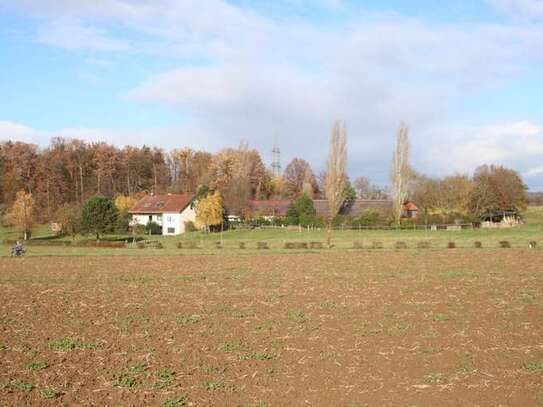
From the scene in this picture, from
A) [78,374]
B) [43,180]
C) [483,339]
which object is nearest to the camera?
[78,374]

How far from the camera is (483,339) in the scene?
527 inches

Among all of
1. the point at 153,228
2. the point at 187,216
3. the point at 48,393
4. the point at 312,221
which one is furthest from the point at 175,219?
the point at 48,393

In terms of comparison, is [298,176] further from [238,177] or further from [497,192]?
[497,192]

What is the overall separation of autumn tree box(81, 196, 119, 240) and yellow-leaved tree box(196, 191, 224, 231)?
45.7 ft

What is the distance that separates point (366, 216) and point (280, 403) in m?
71.2

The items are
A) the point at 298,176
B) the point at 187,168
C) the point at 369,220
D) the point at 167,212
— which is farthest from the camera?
the point at 298,176

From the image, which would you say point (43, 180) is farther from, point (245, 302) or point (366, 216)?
point (245, 302)

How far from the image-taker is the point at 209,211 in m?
78.0

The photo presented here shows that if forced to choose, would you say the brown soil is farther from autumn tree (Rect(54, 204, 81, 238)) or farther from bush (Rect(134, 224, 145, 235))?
bush (Rect(134, 224, 145, 235))

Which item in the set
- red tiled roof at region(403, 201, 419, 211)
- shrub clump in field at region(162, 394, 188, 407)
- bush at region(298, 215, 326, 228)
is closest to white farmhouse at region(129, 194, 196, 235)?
bush at region(298, 215, 326, 228)

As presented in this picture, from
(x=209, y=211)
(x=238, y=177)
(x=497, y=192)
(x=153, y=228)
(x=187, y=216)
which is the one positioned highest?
(x=238, y=177)

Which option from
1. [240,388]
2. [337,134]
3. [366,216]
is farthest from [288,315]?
[366,216]

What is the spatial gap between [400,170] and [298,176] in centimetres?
5794

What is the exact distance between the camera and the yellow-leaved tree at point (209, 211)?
78000 millimetres
